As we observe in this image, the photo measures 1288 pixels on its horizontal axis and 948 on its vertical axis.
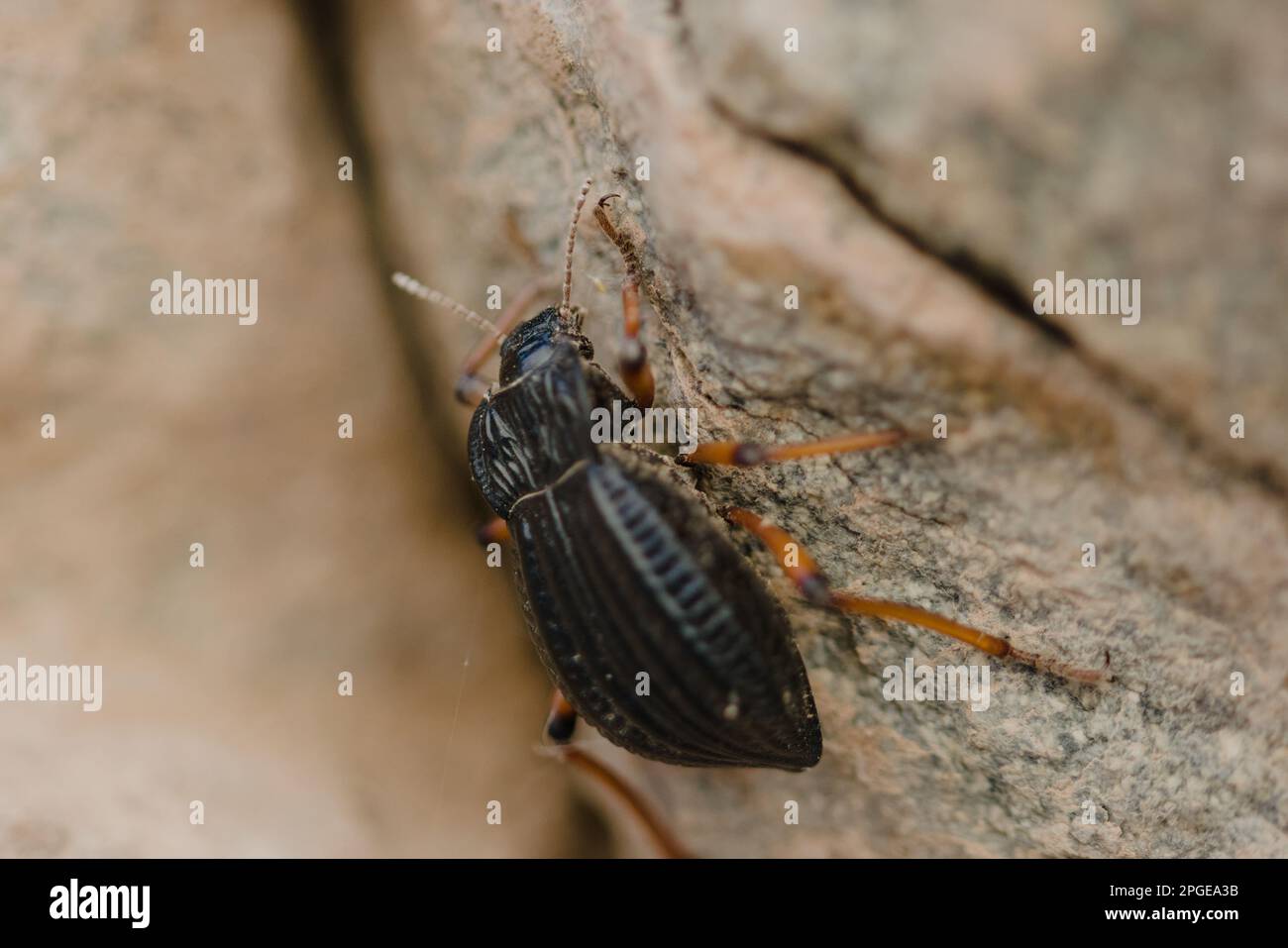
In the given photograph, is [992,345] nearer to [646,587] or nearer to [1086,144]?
[1086,144]

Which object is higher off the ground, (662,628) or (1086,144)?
(1086,144)

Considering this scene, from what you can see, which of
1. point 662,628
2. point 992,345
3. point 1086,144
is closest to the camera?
point 1086,144

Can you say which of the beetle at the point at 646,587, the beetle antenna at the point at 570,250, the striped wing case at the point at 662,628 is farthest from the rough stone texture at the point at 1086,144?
the striped wing case at the point at 662,628

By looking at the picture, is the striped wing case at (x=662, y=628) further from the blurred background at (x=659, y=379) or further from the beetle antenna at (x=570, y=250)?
the beetle antenna at (x=570, y=250)

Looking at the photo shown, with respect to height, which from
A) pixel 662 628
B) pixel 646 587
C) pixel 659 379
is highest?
pixel 659 379

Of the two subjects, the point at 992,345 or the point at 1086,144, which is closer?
the point at 1086,144

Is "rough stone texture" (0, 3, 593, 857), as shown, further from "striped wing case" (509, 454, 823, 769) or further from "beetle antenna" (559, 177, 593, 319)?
"striped wing case" (509, 454, 823, 769)

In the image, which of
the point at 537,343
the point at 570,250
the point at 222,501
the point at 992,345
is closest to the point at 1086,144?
the point at 992,345
